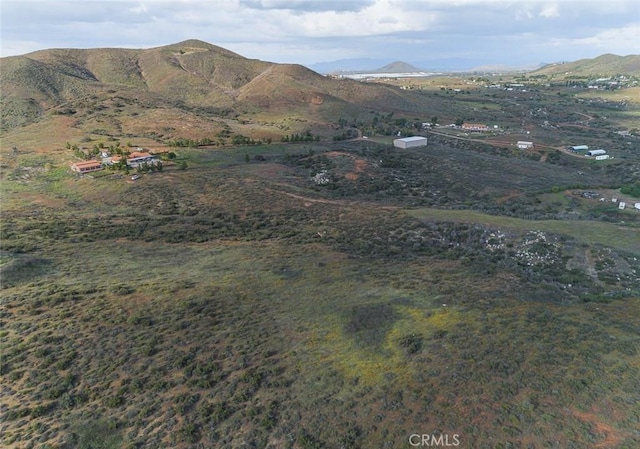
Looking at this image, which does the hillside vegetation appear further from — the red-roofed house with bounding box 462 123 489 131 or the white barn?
the red-roofed house with bounding box 462 123 489 131

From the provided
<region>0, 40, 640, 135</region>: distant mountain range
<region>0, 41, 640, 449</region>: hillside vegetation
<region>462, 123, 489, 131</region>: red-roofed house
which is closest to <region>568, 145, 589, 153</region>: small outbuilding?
<region>0, 41, 640, 449</region>: hillside vegetation

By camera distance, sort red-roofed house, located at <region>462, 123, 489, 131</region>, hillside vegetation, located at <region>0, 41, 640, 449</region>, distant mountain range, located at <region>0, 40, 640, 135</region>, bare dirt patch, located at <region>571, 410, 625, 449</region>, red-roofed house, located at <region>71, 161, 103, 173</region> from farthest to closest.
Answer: red-roofed house, located at <region>462, 123, 489, 131</region> < distant mountain range, located at <region>0, 40, 640, 135</region> < red-roofed house, located at <region>71, 161, 103, 173</region> < hillside vegetation, located at <region>0, 41, 640, 449</region> < bare dirt patch, located at <region>571, 410, 625, 449</region>

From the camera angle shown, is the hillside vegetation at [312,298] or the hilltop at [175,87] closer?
the hillside vegetation at [312,298]

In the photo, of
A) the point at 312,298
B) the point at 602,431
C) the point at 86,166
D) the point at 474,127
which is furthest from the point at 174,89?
the point at 602,431

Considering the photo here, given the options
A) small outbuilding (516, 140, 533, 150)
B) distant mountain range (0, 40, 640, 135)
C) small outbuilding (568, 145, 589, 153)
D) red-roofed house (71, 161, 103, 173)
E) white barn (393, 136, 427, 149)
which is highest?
distant mountain range (0, 40, 640, 135)

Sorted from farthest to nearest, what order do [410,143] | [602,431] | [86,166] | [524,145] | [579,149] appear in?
[524,145] < [579,149] < [410,143] < [86,166] < [602,431]

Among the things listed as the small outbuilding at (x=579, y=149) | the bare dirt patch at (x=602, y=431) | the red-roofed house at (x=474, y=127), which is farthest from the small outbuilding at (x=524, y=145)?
the bare dirt patch at (x=602, y=431)

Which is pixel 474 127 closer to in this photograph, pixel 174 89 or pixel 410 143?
pixel 410 143

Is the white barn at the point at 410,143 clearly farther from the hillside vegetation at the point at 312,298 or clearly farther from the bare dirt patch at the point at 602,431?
the bare dirt patch at the point at 602,431

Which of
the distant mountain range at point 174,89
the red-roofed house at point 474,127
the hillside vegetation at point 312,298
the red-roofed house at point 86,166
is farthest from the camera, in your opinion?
the red-roofed house at point 474,127

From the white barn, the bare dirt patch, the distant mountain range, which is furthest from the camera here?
the distant mountain range

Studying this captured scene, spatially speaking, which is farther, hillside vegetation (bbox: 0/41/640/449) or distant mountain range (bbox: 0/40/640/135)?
distant mountain range (bbox: 0/40/640/135)

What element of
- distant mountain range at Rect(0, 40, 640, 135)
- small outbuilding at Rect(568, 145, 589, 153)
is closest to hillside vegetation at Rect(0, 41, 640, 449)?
small outbuilding at Rect(568, 145, 589, 153)

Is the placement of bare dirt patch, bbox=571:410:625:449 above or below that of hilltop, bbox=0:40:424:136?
below
